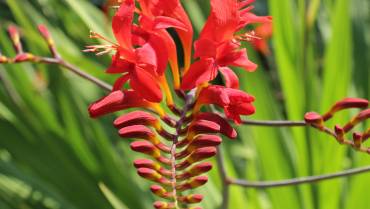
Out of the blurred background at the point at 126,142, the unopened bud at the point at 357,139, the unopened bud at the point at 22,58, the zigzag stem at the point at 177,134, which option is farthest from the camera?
the blurred background at the point at 126,142

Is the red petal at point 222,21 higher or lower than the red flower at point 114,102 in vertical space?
higher

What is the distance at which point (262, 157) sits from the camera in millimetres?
1355

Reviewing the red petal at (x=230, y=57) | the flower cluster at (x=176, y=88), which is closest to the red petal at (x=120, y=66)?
the flower cluster at (x=176, y=88)

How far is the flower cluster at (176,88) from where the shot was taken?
66cm

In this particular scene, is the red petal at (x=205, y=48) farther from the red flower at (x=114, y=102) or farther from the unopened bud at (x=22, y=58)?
the unopened bud at (x=22, y=58)

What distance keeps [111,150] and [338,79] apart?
0.49 m

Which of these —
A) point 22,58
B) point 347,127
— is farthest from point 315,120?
point 22,58

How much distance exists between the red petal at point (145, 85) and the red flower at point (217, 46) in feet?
0.12

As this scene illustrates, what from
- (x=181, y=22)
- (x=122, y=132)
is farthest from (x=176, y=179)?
(x=181, y=22)

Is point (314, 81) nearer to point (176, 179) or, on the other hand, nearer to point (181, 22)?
point (181, 22)

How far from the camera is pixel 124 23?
0.73 metres

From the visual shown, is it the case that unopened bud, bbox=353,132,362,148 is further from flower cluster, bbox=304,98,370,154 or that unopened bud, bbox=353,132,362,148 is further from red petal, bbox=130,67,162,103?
red petal, bbox=130,67,162,103

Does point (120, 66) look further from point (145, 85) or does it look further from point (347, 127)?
point (347, 127)

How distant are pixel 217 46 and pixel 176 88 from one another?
9 cm
